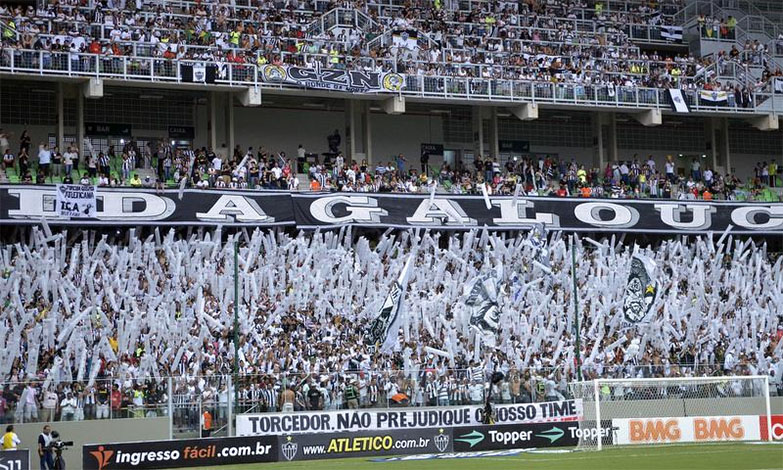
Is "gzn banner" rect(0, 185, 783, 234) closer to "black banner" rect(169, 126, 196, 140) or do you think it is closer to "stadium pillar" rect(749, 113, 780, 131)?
"stadium pillar" rect(749, 113, 780, 131)

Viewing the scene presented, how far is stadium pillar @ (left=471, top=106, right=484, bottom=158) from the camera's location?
5297 centimetres

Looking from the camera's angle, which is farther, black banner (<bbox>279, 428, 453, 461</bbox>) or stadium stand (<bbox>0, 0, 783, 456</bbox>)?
stadium stand (<bbox>0, 0, 783, 456</bbox>)

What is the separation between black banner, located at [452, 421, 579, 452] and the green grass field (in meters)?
1.46

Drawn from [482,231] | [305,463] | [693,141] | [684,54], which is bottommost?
[305,463]

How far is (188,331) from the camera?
115 feet

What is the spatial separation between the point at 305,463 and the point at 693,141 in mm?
36353

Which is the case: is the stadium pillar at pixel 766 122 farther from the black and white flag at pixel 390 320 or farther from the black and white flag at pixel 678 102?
the black and white flag at pixel 390 320

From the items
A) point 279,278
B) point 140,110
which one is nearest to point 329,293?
point 279,278

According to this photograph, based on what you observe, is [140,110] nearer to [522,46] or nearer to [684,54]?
[522,46]

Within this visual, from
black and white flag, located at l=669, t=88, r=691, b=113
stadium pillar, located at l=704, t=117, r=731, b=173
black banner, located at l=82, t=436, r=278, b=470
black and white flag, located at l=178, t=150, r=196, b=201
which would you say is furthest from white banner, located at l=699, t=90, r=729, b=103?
black banner, located at l=82, t=436, r=278, b=470

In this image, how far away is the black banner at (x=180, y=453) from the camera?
26078mm

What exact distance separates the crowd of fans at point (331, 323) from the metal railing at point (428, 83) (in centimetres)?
634

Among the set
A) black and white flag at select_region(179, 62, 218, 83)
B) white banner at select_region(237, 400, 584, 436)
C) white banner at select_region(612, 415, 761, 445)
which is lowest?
white banner at select_region(612, 415, 761, 445)

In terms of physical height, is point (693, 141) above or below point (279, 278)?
above
